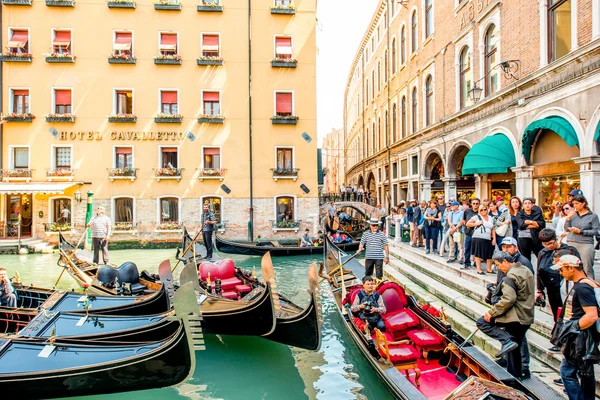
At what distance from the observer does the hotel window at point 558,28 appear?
20.2 ft

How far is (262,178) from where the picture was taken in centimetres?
1248

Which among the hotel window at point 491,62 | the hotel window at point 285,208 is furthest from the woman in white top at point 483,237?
the hotel window at point 285,208

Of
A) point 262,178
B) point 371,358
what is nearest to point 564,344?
point 371,358

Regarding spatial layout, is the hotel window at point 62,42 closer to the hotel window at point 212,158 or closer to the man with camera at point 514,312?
the hotel window at point 212,158

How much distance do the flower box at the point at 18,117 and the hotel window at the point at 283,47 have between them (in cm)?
738

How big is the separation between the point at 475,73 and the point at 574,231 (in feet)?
21.5

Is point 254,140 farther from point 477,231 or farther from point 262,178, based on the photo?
point 477,231

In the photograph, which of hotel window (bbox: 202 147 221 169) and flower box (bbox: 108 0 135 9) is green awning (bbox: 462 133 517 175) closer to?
hotel window (bbox: 202 147 221 169)

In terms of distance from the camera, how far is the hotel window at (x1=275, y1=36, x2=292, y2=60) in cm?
1251

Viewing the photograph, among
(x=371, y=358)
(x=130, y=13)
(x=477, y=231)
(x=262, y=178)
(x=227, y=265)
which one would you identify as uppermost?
(x=130, y=13)

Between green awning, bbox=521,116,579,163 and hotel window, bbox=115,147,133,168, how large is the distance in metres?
10.3

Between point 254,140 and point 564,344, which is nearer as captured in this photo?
point 564,344

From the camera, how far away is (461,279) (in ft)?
17.3

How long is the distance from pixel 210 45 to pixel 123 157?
4254mm
